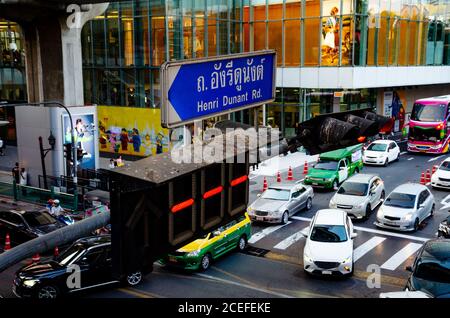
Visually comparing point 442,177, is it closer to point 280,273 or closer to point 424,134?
point 424,134

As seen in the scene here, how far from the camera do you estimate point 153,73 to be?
117 ft

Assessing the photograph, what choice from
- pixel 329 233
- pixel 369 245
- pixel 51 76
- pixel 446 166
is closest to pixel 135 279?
pixel 329 233

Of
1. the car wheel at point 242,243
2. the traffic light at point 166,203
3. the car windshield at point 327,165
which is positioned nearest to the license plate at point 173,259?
the car wheel at point 242,243

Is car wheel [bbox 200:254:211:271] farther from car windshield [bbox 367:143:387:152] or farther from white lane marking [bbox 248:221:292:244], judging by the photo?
car windshield [bbox 367:143:387:152]

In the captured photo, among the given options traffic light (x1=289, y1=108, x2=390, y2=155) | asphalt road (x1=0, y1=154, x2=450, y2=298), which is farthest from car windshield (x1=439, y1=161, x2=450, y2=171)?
traffic light (x1=289, y1=108, x2=390, y2=155)

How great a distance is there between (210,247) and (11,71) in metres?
Result: 34.7

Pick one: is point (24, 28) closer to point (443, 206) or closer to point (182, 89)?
point (443, 206)

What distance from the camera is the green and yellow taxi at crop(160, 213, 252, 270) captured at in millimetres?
16922

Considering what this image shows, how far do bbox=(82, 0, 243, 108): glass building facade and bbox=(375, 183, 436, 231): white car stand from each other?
56.4 ft

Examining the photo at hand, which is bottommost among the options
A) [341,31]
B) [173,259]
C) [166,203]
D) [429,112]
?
[173,259]

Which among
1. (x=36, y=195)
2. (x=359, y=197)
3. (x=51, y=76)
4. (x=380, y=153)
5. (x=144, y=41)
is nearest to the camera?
(x=359, y=197)

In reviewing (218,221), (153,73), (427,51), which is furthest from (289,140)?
(427,51)

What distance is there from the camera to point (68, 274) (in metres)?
15.2

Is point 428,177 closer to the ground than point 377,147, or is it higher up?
closer to the ground
